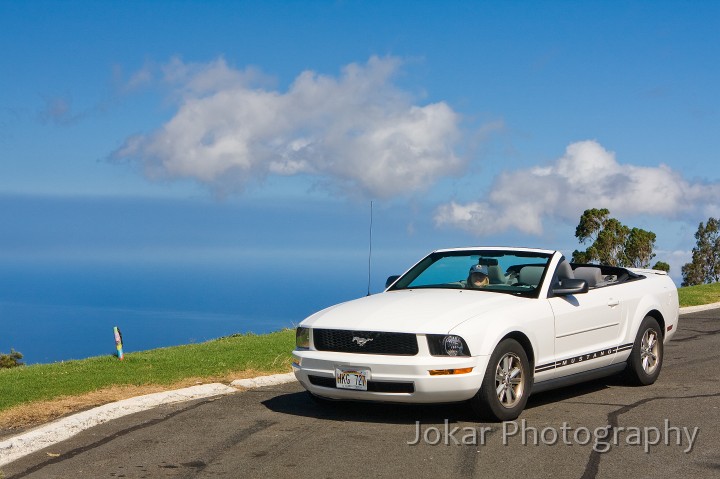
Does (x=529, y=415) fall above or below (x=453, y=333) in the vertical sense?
below

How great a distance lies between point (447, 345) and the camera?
846 centimetres

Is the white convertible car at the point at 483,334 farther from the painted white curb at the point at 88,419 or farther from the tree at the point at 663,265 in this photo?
the tree at the point at 663,265

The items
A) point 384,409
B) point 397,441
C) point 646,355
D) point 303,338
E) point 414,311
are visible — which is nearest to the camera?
point 397,441

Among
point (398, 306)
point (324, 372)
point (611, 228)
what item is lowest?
point (324, 372)

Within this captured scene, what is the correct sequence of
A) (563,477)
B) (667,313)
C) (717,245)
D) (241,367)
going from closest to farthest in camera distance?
(563,477) < (667,313) < (241,367) < (717,245)

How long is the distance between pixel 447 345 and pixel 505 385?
2.47ft

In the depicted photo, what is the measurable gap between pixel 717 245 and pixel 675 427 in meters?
48.2

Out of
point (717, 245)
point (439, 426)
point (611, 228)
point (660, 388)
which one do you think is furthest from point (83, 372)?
point (717, 245)

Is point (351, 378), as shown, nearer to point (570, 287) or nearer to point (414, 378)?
point (414, 378)

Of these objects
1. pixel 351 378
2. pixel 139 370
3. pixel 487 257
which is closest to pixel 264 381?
pixel 139 370

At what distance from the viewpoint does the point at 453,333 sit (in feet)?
27.7

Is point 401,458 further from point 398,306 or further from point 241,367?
point 241,367

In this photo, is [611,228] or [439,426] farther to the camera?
[611,228]

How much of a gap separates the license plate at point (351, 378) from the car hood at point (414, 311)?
1.25ft
